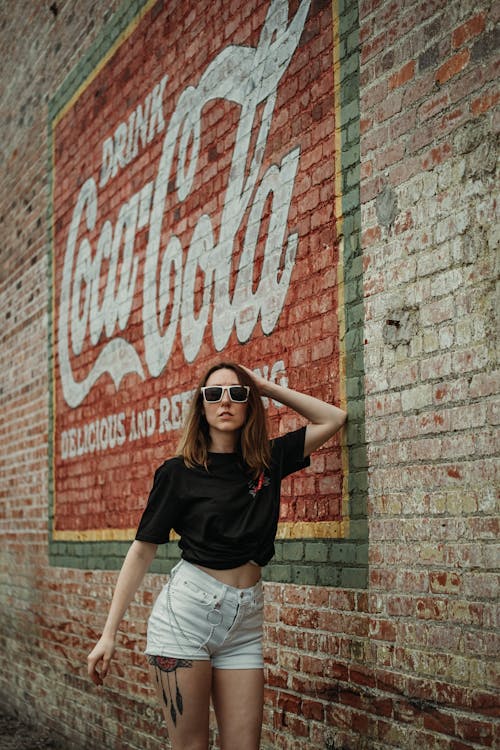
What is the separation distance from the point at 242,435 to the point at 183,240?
2.41 m

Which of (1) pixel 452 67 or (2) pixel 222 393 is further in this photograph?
(2) pixel 222 393

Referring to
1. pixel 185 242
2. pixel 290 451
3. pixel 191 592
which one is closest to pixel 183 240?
pixel 185 242

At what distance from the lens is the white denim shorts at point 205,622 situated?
3689mm

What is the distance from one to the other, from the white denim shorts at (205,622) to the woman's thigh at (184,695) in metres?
0.03

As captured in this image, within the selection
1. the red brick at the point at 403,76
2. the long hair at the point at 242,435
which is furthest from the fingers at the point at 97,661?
the red brick at the point at 403,76

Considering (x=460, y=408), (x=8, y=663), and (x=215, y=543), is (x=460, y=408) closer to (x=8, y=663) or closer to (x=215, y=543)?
(x=215, y=543)

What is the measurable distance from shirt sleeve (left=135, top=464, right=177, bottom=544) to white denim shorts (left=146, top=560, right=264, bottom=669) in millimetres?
163

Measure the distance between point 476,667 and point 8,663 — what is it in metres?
6.39

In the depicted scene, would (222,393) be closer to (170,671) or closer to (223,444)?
(223,444)

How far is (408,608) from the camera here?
3861 mm

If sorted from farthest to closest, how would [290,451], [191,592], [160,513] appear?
[290,451]
[160,513]
[191,592]

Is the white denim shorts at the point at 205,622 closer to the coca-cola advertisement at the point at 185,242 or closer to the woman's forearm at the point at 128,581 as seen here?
the woman's forearm at the point at 128,581

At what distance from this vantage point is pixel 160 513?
3.84m

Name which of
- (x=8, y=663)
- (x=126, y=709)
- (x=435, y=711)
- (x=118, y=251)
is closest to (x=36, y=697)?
(x=8, y=663)
